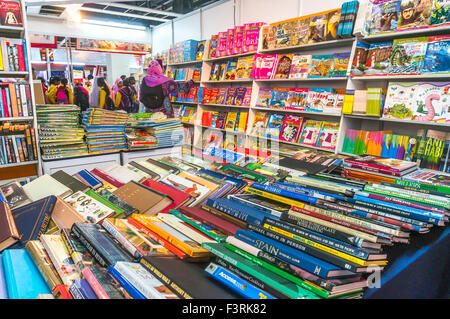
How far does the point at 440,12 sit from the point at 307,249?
2.62 metres

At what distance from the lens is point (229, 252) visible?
892 millimetres

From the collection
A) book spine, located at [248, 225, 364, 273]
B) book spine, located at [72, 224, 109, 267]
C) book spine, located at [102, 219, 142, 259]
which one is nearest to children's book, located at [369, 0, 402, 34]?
book spine, located at [248, 225, 364, 273]

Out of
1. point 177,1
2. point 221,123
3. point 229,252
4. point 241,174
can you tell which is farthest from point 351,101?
point 177,1

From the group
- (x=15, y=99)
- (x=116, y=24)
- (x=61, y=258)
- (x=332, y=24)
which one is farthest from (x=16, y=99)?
(x=116, y=24)

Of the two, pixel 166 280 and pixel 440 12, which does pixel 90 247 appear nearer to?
pixel 166 280

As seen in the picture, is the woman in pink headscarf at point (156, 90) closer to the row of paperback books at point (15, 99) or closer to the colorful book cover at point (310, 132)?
the row of paperback books at point (15, 99)

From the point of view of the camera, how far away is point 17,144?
3.04 metres

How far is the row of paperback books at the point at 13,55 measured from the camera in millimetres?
2898

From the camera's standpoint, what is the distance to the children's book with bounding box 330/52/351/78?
10.3 feet

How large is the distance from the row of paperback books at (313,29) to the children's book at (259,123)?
88 centimetres

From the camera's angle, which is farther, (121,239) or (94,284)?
(121,239)

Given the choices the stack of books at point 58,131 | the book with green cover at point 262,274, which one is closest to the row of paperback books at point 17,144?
the stack of books at point 58,131
